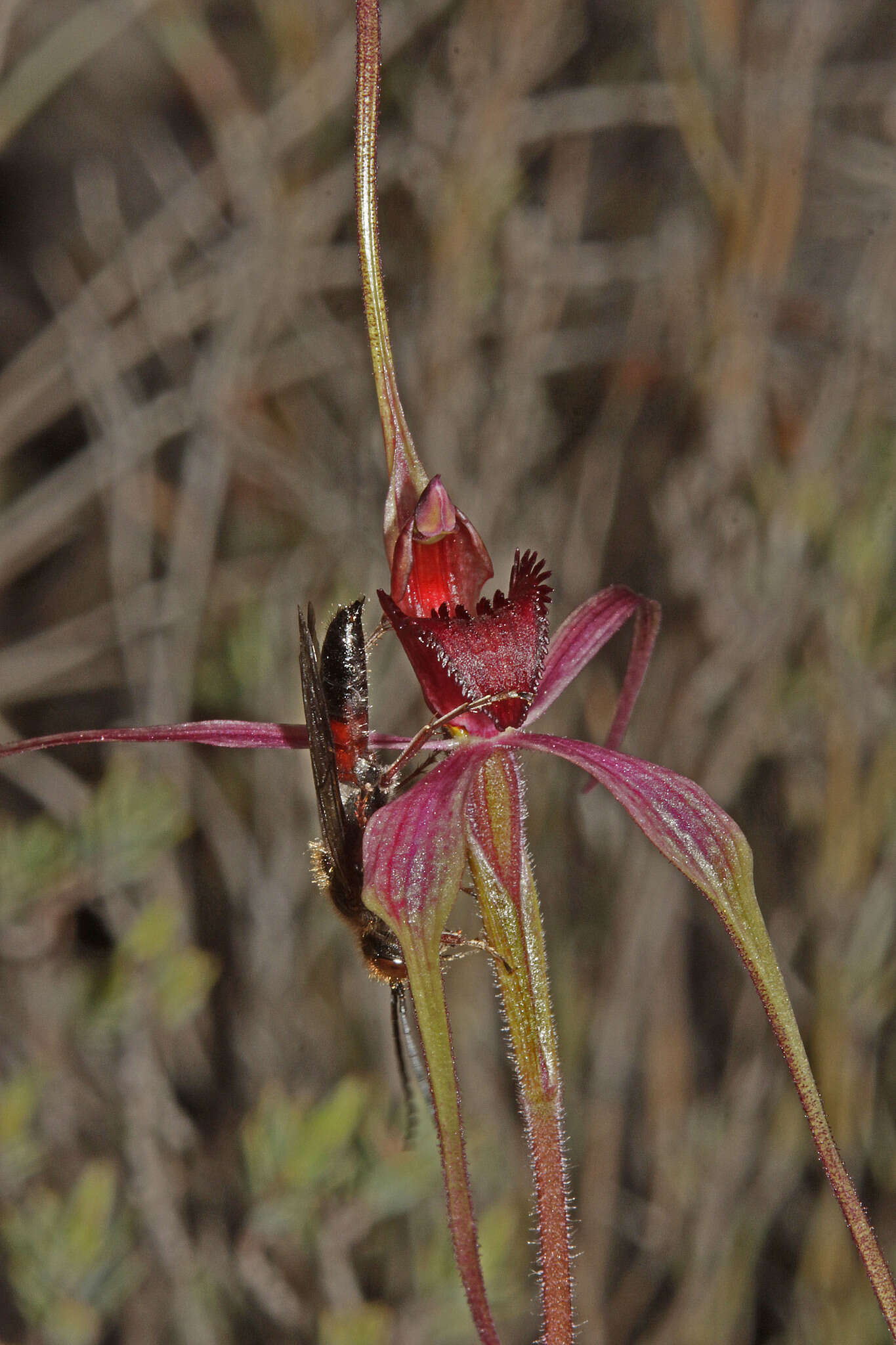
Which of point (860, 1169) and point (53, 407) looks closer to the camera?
point (860, 1169)

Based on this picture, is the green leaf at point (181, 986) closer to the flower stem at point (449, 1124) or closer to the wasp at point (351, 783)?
the wasp at point (351, 783)

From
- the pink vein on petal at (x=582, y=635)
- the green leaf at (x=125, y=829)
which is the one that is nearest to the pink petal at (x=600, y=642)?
the pink vein on petal at (x=582, y=635)

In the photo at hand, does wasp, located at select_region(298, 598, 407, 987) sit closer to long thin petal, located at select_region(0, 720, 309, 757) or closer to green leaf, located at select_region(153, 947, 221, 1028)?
long thin petal, located at select_region(0, 720, 309, 757)

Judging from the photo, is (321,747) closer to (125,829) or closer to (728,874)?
(728,874)

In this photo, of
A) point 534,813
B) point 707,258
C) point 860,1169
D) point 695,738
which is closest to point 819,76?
point 707,258

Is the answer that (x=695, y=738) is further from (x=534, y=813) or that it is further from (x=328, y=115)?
(x=328, y=115)

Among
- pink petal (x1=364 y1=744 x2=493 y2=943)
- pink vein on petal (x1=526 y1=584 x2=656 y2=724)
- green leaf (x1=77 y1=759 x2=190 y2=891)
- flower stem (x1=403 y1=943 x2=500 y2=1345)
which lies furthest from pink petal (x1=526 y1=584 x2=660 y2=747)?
green leaf (x1=77 y1=759 x2=190 y2=891)
